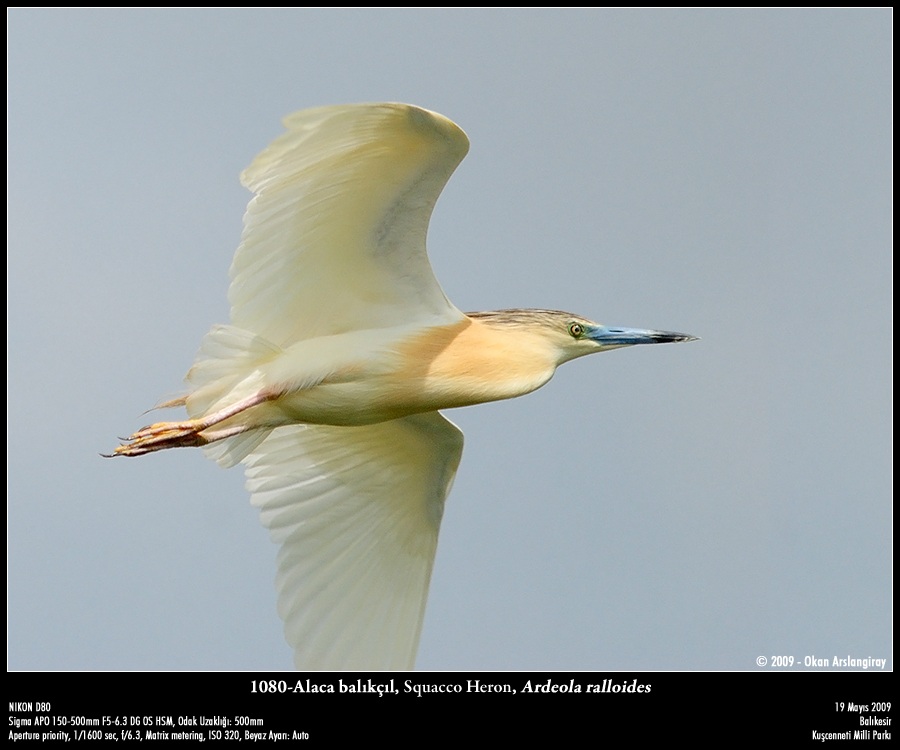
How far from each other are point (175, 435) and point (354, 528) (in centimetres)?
187

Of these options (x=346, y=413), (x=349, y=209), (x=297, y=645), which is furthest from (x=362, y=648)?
(x=349, y=209)

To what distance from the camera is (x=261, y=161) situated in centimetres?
693

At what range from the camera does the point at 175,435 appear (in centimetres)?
730

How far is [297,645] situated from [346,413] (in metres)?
1.86

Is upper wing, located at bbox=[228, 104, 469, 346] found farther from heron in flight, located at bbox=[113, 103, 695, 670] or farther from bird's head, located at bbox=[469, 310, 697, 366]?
bird's head, located at bbox=[469, 310, 697, 366]

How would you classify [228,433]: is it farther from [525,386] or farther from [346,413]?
[525,386]

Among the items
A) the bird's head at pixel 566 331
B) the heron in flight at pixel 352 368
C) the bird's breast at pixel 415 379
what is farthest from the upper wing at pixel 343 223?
the bird's head at pixel 566 331

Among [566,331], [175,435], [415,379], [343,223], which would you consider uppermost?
[343,223]

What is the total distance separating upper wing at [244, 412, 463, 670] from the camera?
8.54m

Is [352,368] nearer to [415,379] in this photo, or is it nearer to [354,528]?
[415,379]

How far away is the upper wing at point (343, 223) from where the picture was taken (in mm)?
6887

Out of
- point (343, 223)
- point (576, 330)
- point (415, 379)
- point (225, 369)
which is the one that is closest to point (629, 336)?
point (576, 330)

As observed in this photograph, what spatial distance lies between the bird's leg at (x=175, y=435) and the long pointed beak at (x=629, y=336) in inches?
94.1

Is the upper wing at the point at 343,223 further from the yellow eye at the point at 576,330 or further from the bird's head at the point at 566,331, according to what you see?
the yellow eye at the point at 576,330
